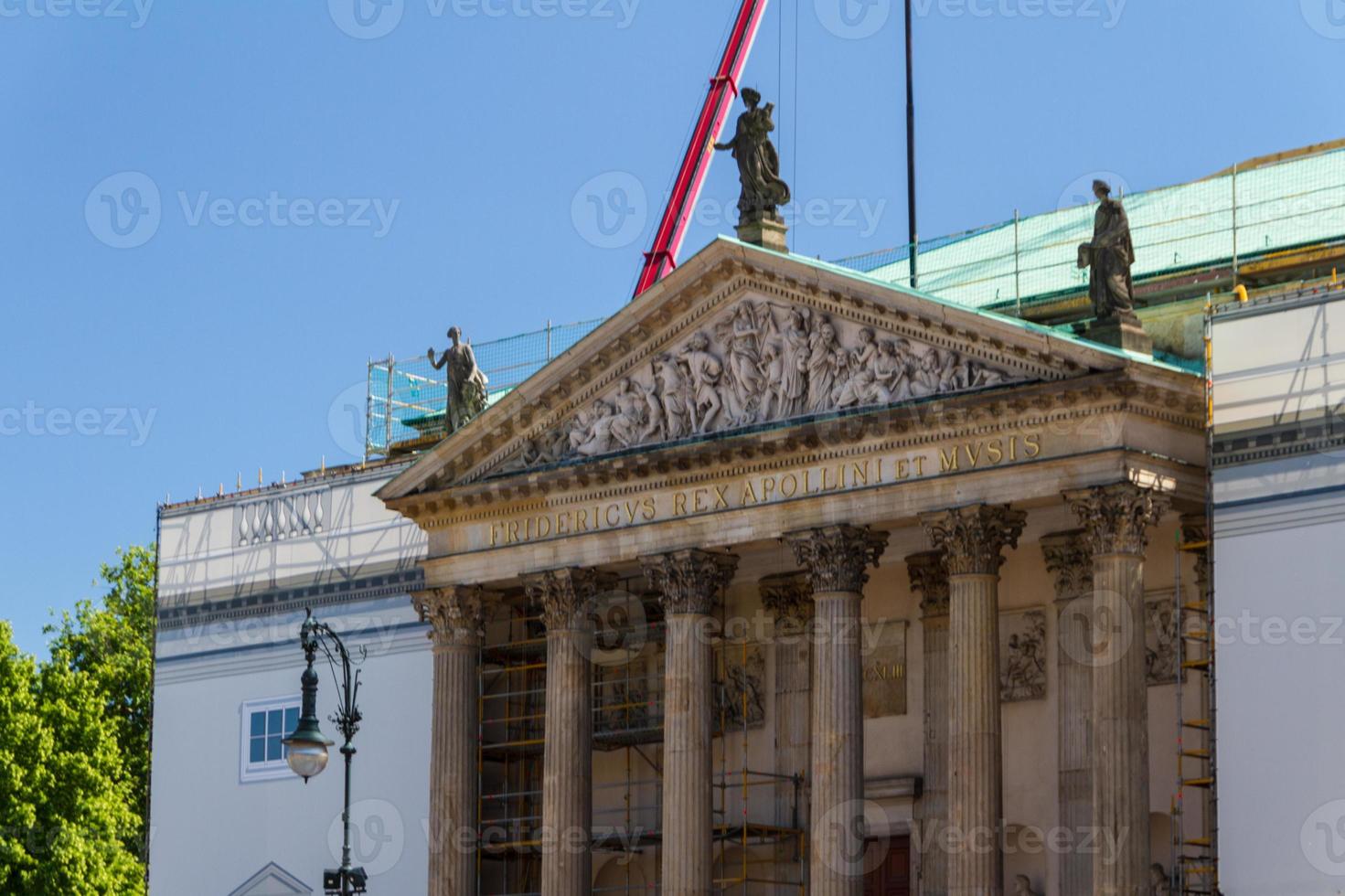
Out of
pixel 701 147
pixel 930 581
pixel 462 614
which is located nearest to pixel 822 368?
pixel 930 581

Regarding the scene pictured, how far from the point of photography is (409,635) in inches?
2256

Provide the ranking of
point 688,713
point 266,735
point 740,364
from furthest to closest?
point 266,735 → point 688,713 → point 740,364

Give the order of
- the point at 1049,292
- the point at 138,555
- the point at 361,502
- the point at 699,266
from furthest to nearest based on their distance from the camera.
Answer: the point at 138,555 < the point at 361,502 < the point at 1049,292 < the point at 699,266

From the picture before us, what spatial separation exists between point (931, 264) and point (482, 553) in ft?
40.4

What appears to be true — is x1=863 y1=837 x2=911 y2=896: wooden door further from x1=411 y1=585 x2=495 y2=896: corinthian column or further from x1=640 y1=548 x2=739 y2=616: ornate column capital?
x1=411 y1=585 x2=495 y2=896: corinthian column

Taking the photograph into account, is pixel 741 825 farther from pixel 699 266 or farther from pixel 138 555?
pixel 138 555

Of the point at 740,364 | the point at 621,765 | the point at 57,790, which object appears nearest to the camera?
the point at 740,364

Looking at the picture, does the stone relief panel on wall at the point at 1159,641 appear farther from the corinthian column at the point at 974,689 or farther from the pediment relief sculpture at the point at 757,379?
the pediment relief sculpture at the point at 757,379

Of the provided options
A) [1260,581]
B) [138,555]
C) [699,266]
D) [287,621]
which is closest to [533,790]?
[287,621]

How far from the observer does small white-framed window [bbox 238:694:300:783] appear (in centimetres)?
5919

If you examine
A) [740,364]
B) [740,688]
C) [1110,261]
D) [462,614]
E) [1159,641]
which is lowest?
[740,688]

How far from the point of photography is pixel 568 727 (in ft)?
172

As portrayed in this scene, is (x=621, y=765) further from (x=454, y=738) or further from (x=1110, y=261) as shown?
(x=1110, y=261)

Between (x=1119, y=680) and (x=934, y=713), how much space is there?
654cm
